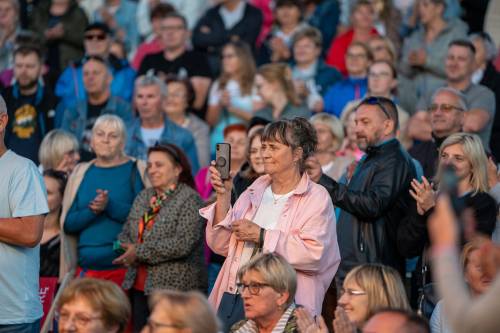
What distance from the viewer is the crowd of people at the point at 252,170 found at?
6.41 meters

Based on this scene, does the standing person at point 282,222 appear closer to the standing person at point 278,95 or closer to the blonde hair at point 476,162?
the blonde hair at point 476,162

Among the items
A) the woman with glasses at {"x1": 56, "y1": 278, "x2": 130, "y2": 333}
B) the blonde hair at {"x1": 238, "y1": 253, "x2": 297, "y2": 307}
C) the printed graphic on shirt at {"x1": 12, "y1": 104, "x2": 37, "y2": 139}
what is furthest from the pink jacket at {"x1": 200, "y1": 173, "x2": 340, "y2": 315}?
the printed graphic on shirt at {"x1": 12, "y1": 104, "x2": 37, "y2": 139}

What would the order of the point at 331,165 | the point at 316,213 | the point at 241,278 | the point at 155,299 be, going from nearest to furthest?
1. the point at 155,299
2. the point at 241,278
3. the point at 316,213
4. the point at 331,165

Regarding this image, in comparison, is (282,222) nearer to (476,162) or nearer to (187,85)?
(476,162)

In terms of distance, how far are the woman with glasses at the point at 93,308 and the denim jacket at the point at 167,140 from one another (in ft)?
17.9

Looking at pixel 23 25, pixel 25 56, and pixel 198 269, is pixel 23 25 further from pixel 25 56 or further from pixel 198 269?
pixel 198 269

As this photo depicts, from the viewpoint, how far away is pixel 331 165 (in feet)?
33.8

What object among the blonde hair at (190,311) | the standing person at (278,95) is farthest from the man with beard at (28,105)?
the blonde hair at (190,311)

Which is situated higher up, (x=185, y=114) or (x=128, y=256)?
(x=185, y=114)

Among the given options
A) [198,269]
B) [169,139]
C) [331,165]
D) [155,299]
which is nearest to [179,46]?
[169,139]

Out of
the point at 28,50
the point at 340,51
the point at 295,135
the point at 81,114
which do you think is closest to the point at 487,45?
the point at 340,51

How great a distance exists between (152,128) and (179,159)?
7.14ft

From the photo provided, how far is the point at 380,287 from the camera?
6.39m

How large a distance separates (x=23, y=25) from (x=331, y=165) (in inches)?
256
